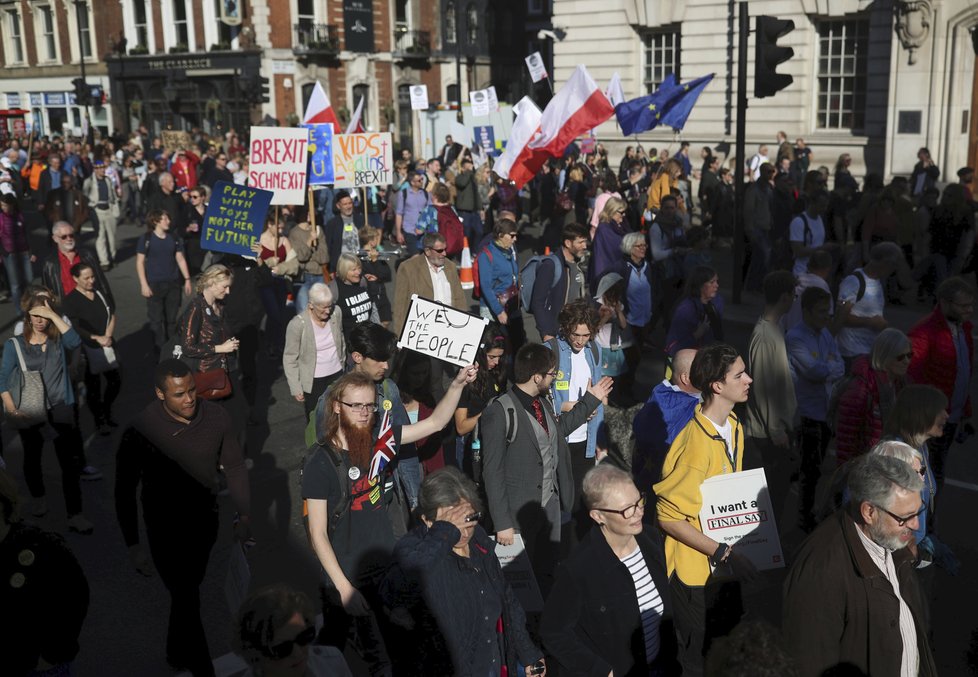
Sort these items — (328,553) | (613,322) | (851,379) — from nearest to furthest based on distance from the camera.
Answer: (328,553) → (851,379) → (613,322)

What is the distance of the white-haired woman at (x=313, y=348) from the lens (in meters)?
7.29

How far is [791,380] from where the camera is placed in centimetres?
604

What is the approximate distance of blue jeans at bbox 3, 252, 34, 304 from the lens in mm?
14086

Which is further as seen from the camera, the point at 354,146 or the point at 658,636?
the point at 354,146

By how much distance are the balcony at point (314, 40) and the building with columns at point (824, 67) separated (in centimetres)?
1512

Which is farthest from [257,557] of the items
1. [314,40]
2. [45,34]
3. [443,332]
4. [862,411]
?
[45,34]

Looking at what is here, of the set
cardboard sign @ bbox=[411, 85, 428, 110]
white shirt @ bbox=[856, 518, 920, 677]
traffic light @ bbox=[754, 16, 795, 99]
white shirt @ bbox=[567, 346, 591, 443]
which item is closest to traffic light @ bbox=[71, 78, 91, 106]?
cardboard sign @ bbox=[411, 85, 428, 110]

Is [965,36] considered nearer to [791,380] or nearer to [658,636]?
[791,380]

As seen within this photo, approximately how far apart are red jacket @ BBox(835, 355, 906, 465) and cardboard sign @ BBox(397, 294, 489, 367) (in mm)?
2051

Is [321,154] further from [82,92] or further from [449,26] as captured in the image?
[449,26]

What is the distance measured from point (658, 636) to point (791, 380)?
2591mm

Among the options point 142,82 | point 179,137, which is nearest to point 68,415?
point 179,137

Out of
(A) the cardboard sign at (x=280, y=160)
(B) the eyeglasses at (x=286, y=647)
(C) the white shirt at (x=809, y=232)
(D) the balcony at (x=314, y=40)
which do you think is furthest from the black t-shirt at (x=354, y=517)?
(D) the balcony at (x=314, y=40)

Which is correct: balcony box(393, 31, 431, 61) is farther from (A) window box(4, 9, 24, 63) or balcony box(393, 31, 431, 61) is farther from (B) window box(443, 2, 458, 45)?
(A) window box(4, 9, 24, 63)
